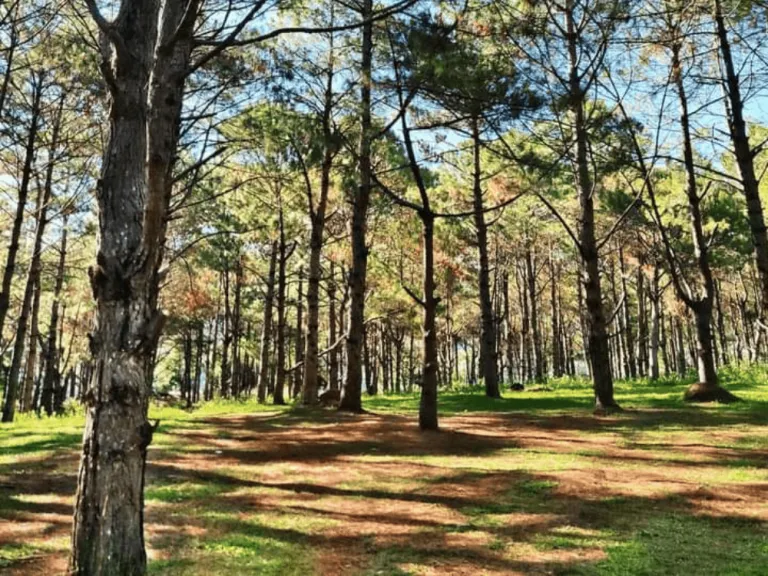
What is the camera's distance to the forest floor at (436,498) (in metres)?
4.55

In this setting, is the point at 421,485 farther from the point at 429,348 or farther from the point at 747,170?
the point at 747,170

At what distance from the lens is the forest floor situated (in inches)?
179

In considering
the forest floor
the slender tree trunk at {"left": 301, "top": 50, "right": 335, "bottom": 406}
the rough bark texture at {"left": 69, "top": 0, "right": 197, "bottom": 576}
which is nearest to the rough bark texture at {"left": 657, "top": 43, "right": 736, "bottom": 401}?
the forest floor

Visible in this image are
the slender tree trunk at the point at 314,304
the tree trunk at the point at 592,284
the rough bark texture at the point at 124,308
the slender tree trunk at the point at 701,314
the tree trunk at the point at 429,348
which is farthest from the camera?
the slender tree trunk at the point at 314,304

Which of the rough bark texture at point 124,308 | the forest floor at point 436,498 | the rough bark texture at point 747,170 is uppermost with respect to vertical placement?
the rough bark texture at point 747,170

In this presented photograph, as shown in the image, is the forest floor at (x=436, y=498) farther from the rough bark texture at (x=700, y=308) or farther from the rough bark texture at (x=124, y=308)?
the rough bark texture at (x=700, y=308)

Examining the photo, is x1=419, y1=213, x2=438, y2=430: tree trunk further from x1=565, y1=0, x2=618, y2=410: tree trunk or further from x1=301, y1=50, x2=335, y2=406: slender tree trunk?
x1=301, y1=50, x2=335, y2=406: slender tree trunk

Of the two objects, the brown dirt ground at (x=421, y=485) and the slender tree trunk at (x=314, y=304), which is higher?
the slender tree trunk at (x=314, y=304)

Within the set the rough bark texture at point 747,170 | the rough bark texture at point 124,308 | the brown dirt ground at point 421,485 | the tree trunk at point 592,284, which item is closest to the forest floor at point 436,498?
the brown dirt ground at point 421,485

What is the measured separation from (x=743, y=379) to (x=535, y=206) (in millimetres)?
10149

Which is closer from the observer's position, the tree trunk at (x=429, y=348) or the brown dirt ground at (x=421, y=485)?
the brown dirt ground at (x=421, y=485)

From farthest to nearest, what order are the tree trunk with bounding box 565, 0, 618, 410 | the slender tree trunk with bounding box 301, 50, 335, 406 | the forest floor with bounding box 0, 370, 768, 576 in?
the slender tree trunk with bounding box 301, 50, 335, 406 → the tree trunk with bounding box 565, 0, 618, 410 → the forest floor with bounding box 0, 370, 768, 576

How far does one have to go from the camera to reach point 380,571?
4352 mm

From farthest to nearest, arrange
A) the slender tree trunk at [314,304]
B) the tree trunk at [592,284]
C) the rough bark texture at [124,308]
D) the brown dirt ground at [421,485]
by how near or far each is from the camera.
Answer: the slender tree trunk at [314,304], the tree trunk at [592,284], the brown dirt ground at [421,485], the rough bark texture at [124,308]
